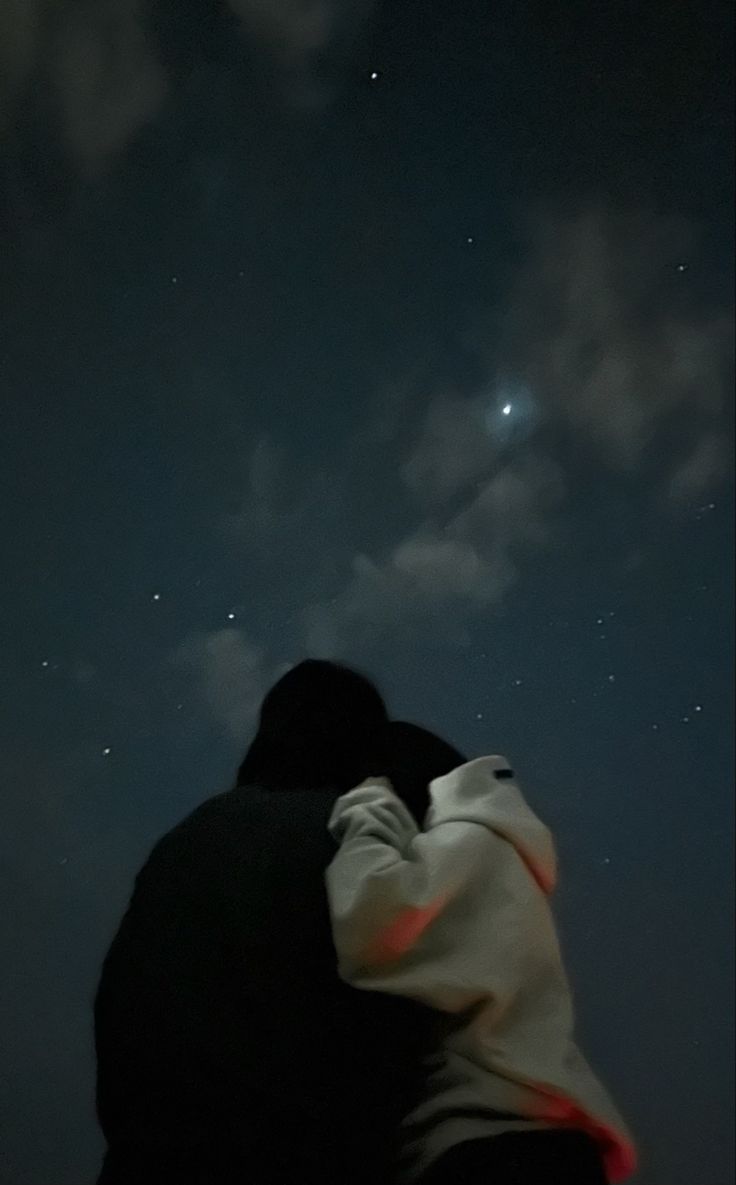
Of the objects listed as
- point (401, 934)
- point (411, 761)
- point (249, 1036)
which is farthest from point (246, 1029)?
point (411, 761)

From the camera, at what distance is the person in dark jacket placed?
55cm

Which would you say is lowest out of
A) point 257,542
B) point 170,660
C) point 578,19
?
point 170,660

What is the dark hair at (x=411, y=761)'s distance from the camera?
27.2 inches

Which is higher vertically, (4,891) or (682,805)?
(682,805)

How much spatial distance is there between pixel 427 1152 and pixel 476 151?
2340 millimetres

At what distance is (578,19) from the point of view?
236 centimetres

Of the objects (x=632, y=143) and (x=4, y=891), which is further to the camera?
(x=632, y=143)

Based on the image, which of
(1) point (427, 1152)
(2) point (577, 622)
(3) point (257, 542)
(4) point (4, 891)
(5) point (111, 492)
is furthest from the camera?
(2) point (577, 622)

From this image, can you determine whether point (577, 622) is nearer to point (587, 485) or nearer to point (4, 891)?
point (587, 485)

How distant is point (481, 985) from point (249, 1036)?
13 cm

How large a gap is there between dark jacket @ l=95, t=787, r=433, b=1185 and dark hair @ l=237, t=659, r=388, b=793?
76 mm

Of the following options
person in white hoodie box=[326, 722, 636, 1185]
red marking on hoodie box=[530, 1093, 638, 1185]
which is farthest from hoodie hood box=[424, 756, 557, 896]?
red marking on hoodie box=[530, 1093, 638, 1185]

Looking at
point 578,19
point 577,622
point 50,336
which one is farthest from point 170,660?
point 578,19

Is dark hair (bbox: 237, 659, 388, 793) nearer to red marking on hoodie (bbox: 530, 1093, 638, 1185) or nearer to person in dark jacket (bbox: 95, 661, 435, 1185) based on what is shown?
person in dark jacket (bbox: 95, 661, 435, 1185)
